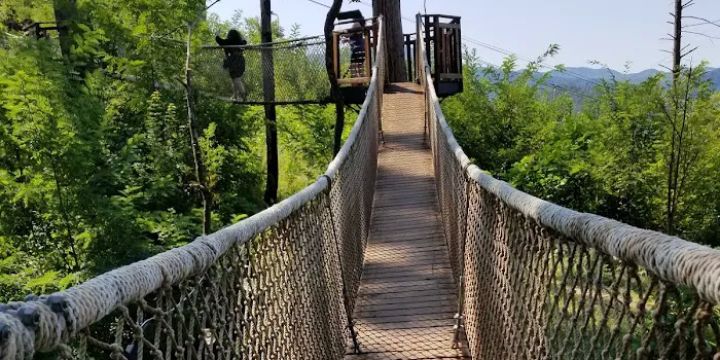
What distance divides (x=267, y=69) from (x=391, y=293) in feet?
18.6

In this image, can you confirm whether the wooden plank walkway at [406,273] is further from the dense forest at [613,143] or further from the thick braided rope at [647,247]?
the dense forest at [613,143]

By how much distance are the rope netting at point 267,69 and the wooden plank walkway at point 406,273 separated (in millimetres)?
1956

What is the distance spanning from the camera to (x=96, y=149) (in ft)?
15.9

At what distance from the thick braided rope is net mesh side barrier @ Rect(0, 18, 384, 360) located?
637 millimetres

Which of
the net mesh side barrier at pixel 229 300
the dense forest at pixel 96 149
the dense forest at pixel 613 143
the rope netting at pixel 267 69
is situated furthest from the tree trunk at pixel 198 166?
the dense forest at pixel 613 143

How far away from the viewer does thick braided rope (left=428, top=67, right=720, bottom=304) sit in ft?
2.26

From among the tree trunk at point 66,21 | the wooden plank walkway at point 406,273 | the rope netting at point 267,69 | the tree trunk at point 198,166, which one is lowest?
the wooden plank walkway at point 406,273

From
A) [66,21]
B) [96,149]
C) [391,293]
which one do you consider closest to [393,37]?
[66,21]

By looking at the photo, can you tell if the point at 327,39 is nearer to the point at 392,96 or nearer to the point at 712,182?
the point at 392,96

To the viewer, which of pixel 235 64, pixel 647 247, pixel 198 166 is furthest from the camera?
pixel 235 64

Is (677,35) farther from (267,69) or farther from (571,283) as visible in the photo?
(571,283)

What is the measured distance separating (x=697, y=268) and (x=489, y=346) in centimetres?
152

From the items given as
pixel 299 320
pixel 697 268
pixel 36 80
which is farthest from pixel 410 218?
pixel 697 268

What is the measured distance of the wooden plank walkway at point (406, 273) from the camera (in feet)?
9.73
